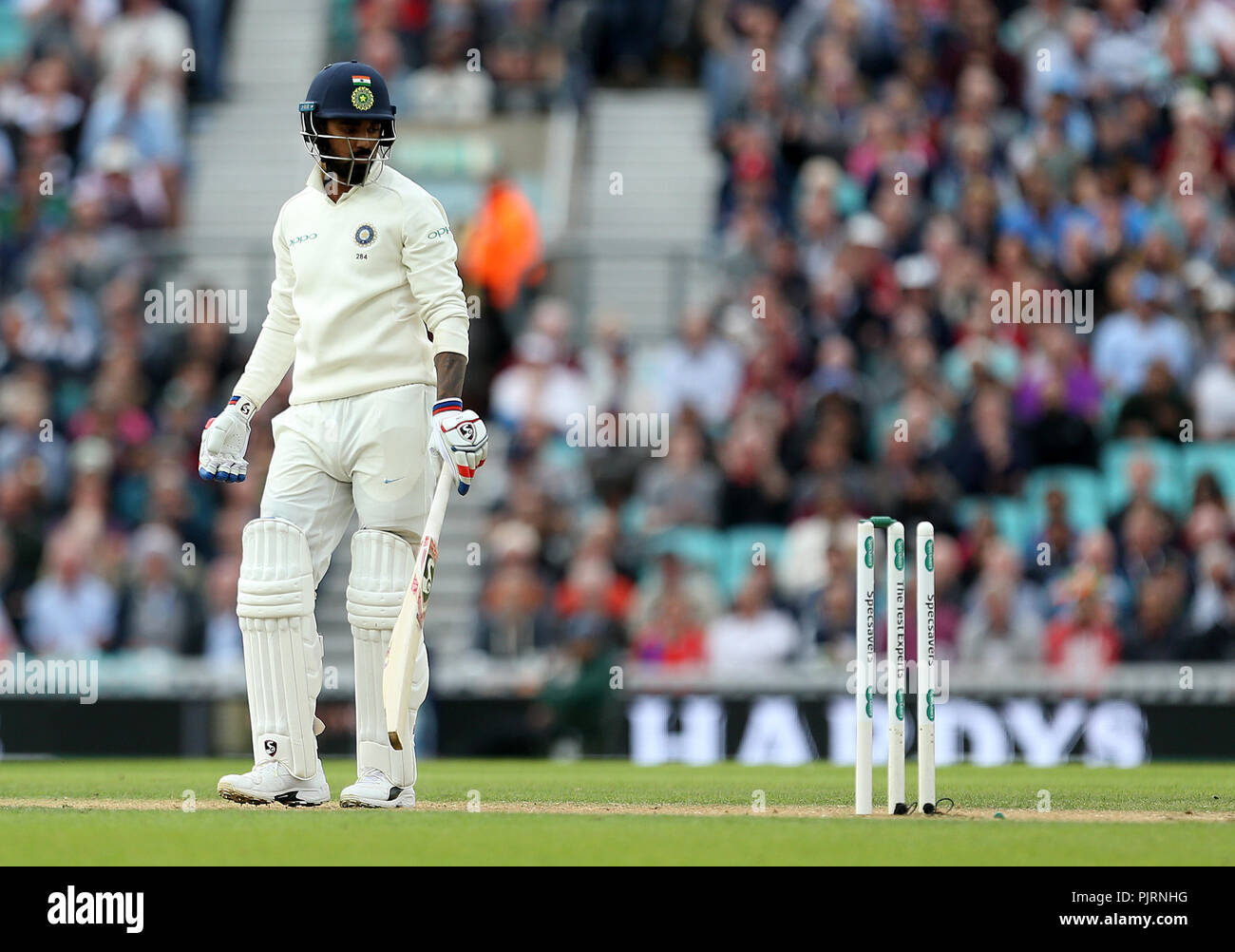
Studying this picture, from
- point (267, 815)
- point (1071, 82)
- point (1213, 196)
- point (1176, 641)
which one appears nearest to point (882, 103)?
point (1071, 82)

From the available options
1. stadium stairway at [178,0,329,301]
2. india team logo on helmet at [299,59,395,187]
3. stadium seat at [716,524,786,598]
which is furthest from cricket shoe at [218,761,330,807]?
stadium stairway at [178,0,329,301]

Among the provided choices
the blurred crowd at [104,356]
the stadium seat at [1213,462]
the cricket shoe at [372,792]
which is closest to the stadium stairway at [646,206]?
the blurred crowd at [104,356]

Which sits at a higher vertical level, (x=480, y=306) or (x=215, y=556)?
(x=480, y=306)

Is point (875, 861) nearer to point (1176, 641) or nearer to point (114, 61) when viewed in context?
point (1176, 641)

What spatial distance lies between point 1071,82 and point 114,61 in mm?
8397

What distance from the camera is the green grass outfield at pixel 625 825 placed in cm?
707

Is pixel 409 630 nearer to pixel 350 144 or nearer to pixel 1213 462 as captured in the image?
pixel 350 144

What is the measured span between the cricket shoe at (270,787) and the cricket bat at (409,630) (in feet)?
1.46

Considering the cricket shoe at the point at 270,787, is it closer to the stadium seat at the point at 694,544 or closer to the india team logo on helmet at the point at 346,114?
the india team logo on helmet at the point at 346,114

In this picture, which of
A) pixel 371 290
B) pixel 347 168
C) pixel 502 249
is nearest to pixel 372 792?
pixel 371 290

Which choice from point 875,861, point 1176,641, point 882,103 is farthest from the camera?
point 882,103

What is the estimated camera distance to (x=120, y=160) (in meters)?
19.2
